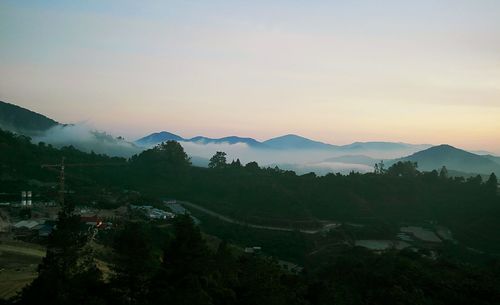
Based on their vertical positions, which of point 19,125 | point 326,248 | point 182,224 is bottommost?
point 326,248

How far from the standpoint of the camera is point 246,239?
31.8m

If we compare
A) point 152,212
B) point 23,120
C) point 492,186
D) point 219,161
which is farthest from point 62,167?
point 23,120

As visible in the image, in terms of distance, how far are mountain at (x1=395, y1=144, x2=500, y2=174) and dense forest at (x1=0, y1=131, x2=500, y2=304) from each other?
7485cm

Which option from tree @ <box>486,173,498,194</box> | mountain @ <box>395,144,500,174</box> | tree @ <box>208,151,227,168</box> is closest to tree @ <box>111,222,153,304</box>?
tree @ <box>486,173,498,194</box>

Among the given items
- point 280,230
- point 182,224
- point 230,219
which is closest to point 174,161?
point 230,219

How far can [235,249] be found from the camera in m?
25.3

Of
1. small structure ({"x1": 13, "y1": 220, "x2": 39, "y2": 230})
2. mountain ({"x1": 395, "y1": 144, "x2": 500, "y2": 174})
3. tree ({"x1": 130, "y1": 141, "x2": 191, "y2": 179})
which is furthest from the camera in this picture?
mountain ({"x1": 395, "y1": 144, "x2": 500, "y2": 174})

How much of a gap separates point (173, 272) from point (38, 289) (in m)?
2.98

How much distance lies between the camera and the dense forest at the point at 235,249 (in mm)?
9680

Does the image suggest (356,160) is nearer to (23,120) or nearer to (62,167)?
(23,120)

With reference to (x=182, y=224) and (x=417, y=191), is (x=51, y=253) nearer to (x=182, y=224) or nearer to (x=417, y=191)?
(x=182, y=224)

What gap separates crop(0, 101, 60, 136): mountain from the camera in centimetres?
9806

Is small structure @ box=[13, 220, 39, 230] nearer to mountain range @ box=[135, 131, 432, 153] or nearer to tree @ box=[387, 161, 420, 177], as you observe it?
tree @ box=[387, 161, 420, 177]

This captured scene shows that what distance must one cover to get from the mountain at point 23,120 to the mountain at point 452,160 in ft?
308
